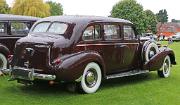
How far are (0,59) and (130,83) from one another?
12.3 feet

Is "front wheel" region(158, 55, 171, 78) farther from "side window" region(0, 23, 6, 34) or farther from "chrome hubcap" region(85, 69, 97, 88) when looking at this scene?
"side window" region(0, 23, 6, 34)

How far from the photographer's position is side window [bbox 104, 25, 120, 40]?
11.9 meters

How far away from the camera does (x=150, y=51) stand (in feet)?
44.0

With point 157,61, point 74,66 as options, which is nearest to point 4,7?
point 157,61

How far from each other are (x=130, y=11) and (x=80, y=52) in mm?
78554

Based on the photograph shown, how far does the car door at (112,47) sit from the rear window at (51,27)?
114cm

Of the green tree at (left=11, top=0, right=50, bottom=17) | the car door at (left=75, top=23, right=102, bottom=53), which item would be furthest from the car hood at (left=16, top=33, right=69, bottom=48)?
the green tree at (left=11, top=0, right=50, bottom=17)

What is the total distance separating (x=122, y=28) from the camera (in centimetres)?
1256

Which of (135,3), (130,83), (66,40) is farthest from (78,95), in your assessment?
(135,3)

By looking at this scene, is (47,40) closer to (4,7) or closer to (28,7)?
(4,7)

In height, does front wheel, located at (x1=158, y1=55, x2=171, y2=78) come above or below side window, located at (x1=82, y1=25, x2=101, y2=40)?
below

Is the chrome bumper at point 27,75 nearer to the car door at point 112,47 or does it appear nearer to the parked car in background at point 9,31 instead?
the car door at point 112,47

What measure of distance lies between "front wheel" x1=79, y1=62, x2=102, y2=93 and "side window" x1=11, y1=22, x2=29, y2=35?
3916 millimetres

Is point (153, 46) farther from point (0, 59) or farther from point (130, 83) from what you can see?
point (0, 59)
